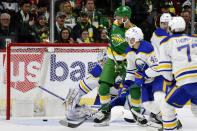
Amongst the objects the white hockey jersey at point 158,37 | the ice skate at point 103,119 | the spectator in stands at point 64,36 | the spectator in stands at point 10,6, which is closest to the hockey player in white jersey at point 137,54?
the white hockey jersey at point 158,37

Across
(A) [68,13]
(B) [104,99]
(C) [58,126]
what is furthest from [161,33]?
(A) [68,13]

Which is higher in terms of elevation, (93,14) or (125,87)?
(93,14)

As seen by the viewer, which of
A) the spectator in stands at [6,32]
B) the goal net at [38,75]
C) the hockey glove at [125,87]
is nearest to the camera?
the hockey glove at [125,87]

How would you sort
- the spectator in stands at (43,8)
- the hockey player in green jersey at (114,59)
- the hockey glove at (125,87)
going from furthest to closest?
the spectator in stands at (43,8), the hockey player in green jersey at (114,59), the hockey glove at (125,87)

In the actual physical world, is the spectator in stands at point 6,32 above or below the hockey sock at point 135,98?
above

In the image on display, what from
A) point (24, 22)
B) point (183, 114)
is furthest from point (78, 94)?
point (24, 22)

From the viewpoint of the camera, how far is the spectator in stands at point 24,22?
7366 mm

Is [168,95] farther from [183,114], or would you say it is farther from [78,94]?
[183,114]

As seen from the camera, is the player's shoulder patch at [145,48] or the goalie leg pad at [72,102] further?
the goalie leg pad at [72,102]

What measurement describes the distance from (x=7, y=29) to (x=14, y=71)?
1112 mm

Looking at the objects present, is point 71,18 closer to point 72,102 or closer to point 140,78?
point 72,102

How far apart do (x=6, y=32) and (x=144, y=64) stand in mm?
2695

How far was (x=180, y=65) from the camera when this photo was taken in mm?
4289

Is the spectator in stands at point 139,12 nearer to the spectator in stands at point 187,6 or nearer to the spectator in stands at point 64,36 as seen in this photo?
the spectator in stands at point 187,6
